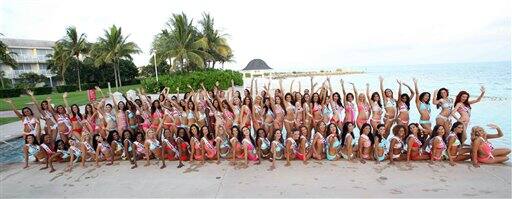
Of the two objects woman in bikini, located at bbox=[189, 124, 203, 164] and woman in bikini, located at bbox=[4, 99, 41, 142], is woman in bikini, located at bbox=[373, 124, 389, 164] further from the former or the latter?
woman in bikini, located at bbox=[4, 99, 41, 142]

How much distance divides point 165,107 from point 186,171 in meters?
2.17

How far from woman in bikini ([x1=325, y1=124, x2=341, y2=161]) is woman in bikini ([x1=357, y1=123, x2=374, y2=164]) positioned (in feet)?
1.35

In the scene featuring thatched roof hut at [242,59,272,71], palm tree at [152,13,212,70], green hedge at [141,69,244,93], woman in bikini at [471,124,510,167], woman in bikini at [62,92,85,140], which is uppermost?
palm tree at [152,13,212,70]

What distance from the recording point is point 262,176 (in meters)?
5.64

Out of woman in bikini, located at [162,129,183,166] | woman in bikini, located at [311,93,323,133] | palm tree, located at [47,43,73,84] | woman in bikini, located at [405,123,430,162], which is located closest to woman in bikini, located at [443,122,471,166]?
woman in bikini, located at [405,123,430,162]

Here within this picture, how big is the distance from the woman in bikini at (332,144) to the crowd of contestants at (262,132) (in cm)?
2

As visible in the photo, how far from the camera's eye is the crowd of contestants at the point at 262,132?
6066 millimetres

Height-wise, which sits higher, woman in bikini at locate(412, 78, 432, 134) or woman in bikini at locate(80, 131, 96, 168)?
woman in bikini at locate(412, 78, 432, 134)

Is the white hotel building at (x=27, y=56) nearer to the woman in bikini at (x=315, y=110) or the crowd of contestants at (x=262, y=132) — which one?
the crowd of contestants at (x=262, y=132)

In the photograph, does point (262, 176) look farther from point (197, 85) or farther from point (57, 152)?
point (197, 85)

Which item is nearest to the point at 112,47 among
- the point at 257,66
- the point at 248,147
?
the point at 257,66

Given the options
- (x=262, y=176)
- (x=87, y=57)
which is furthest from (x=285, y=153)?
(x=87, y=57)

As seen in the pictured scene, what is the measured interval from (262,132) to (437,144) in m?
3.18

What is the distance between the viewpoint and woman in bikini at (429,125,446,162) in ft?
19.4
